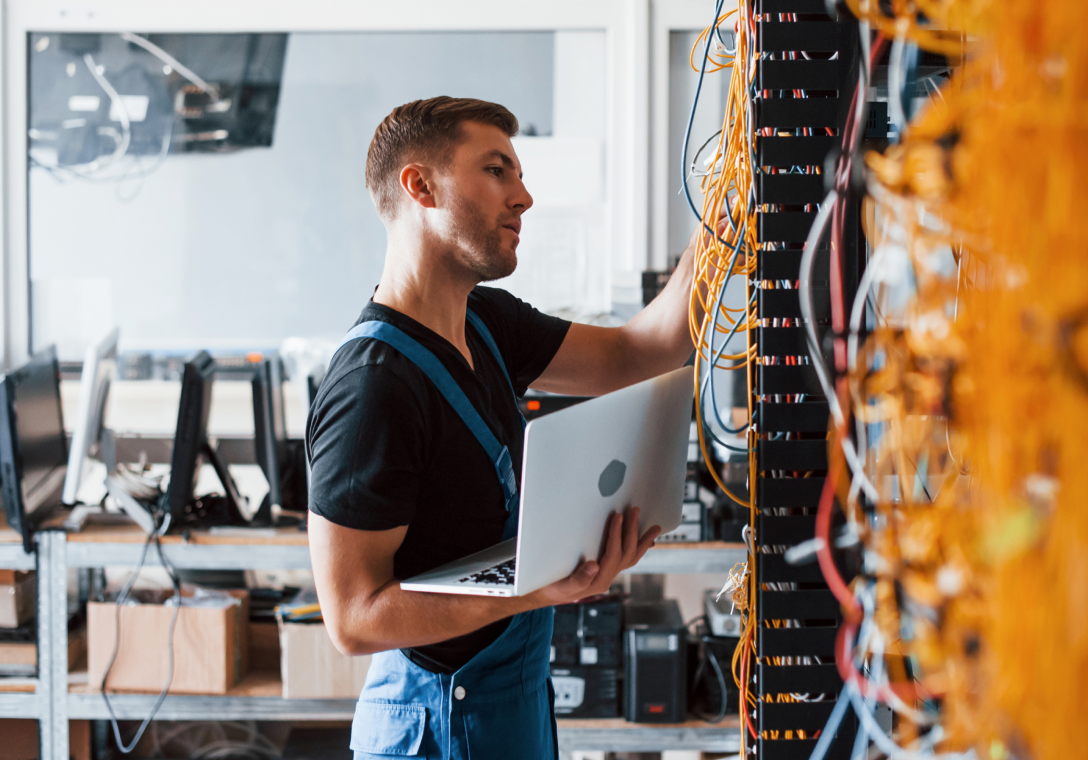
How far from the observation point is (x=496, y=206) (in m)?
1.27

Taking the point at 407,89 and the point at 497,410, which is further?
the point at 407,89

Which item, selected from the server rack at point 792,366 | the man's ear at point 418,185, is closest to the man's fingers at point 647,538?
the server rack at point 792,366

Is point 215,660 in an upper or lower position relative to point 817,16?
lower

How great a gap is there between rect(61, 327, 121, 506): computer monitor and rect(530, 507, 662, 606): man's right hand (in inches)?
59.6

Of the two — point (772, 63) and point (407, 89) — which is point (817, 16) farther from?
point (407, 89)

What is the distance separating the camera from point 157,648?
208 centimetres

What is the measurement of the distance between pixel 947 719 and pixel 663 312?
3.36 ft

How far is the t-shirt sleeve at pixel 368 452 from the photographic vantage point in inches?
40.6

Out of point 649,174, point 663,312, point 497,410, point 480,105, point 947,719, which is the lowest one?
point 947,719

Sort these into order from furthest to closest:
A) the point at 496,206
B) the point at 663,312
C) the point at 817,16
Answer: the point at 663,312 → the point at 496,206 → the point at 817,16

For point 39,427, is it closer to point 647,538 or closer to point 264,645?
point 264,645

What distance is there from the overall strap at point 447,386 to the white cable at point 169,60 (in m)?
1.79

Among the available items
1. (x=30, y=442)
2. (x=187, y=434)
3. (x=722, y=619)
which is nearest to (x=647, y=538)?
(x=722, y=619)

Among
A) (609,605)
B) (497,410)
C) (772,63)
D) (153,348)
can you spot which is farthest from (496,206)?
(153,348)
